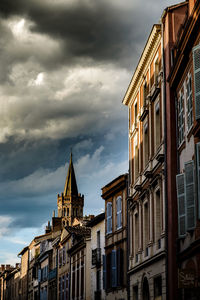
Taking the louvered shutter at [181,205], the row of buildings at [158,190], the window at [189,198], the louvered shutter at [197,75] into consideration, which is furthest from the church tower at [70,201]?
the louvered shutter at [197,75]

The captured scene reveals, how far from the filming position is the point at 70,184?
17675 cm

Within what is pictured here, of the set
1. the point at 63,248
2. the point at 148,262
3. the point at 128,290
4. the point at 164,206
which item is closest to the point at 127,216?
the point at 128,290

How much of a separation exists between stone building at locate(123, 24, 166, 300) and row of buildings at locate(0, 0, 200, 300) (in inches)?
1.9

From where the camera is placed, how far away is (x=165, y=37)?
2520cm

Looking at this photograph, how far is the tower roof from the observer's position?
17550 cm

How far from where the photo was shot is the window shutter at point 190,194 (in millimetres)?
18578

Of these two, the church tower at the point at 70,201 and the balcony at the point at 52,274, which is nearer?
the balcony at the point at 52,274

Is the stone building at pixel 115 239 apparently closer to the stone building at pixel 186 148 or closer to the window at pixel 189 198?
the stone building at pixel 186 148

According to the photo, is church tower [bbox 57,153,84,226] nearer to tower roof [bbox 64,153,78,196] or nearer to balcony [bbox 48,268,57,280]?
tower roof [bbox 64,153,78,196]

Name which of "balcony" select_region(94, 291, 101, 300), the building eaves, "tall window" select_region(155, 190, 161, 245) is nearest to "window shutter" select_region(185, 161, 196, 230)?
"tall window" select_region(155, 190, 161, 245)

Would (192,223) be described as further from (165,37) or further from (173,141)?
(165,37)

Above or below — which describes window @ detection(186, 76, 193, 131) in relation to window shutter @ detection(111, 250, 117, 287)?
above

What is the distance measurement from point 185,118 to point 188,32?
3401mm

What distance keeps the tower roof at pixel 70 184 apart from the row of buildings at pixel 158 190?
130259mm
